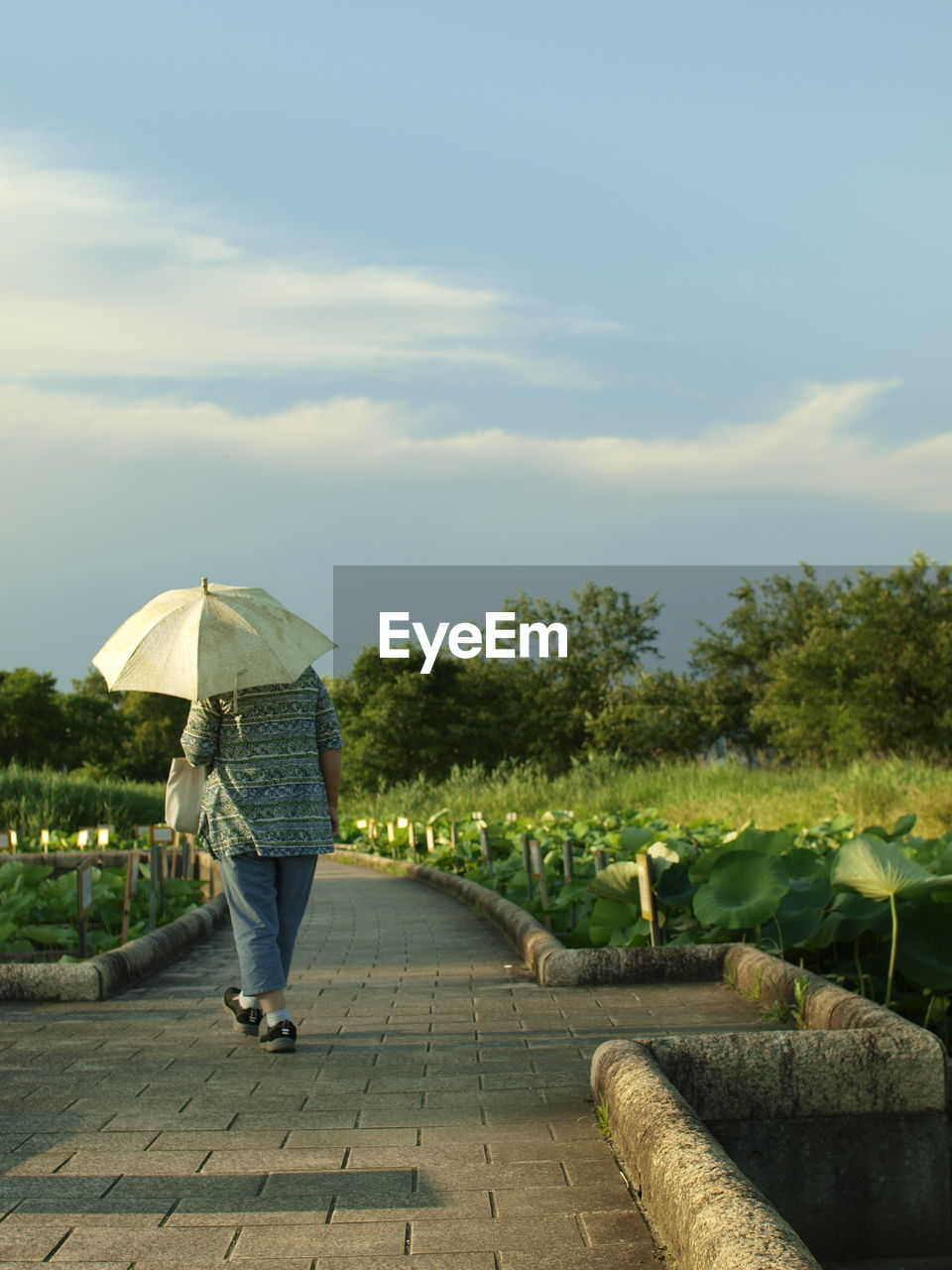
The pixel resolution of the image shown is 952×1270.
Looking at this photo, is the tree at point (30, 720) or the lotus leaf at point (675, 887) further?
the tree at point (30, 720)

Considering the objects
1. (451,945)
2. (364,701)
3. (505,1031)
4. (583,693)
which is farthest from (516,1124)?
(583,693)

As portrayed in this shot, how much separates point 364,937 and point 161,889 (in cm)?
167

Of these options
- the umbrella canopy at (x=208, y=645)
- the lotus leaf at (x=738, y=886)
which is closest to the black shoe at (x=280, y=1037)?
the umbrella canopy at (x=208, y=645)

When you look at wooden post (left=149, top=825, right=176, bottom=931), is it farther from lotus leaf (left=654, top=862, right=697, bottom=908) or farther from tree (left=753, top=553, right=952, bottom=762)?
tree (left=753, top=553, right=952, bottom=762)

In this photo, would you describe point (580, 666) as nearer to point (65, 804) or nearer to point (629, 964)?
point (65, 804)

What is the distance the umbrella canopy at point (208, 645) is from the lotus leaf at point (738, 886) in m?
2.29

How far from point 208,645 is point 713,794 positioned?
832 inches

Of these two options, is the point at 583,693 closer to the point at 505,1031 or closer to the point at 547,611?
the point at 547,611

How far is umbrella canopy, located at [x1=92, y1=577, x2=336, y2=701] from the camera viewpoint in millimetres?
5051

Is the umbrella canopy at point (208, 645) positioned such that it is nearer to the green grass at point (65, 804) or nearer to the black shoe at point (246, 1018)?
the black shoe at point (246, 1018)

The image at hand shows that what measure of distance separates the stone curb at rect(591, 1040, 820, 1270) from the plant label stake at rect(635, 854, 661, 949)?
2738mm

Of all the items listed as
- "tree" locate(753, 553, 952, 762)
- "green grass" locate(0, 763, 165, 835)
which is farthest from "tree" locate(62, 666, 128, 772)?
"tree" locate(753, 553, 952, 762)

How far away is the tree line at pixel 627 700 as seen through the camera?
38375mm

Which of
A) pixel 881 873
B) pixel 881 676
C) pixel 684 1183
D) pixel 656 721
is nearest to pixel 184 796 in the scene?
pixel 881 873
